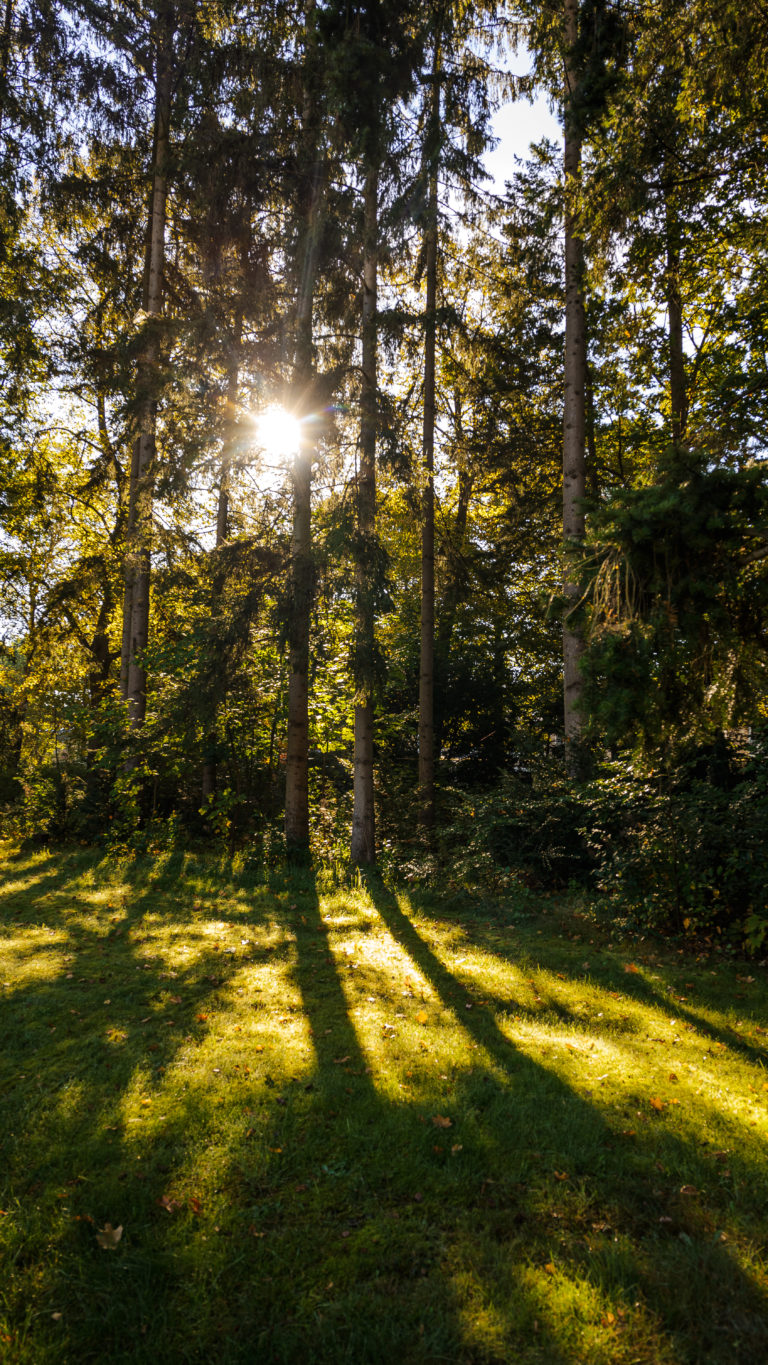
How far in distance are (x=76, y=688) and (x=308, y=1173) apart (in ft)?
58.3

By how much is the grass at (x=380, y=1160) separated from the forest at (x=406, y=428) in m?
2.08

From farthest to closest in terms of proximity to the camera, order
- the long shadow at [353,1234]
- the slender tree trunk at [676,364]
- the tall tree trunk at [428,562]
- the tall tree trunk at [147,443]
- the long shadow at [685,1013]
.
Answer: the tall tree trunk at [147,443], the tall tree trunk at [428,562], the slender tree trunk at [676,364], the long shadow at [685,1013], the long shadow at [353,1234]

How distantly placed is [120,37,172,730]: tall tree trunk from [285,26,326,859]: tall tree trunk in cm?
290

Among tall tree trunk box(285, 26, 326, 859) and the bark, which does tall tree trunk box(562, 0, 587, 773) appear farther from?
tall tree trunk box(285, 26, 326, 859)

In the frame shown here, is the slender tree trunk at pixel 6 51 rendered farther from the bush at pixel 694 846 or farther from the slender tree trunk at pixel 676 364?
the bush at pixel 694 846

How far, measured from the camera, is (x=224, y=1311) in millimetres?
2500

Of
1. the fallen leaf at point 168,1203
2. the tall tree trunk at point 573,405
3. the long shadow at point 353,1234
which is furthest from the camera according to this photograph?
the tall tree trunk at point 573,405

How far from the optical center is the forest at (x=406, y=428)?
5.35 meters

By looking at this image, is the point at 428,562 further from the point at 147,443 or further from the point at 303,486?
the point at 147,443

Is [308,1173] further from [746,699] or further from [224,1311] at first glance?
[746,699]

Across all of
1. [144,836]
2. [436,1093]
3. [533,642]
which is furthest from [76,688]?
[436,1093]

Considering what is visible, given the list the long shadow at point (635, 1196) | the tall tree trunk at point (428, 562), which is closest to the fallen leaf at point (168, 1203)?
the long shadow at point (635, 1196)

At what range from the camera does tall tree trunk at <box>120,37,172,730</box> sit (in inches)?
453

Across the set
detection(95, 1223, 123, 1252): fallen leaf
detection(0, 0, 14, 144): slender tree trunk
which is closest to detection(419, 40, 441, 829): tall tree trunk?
detection(0, 0, 14, 144): slender tree trunk
